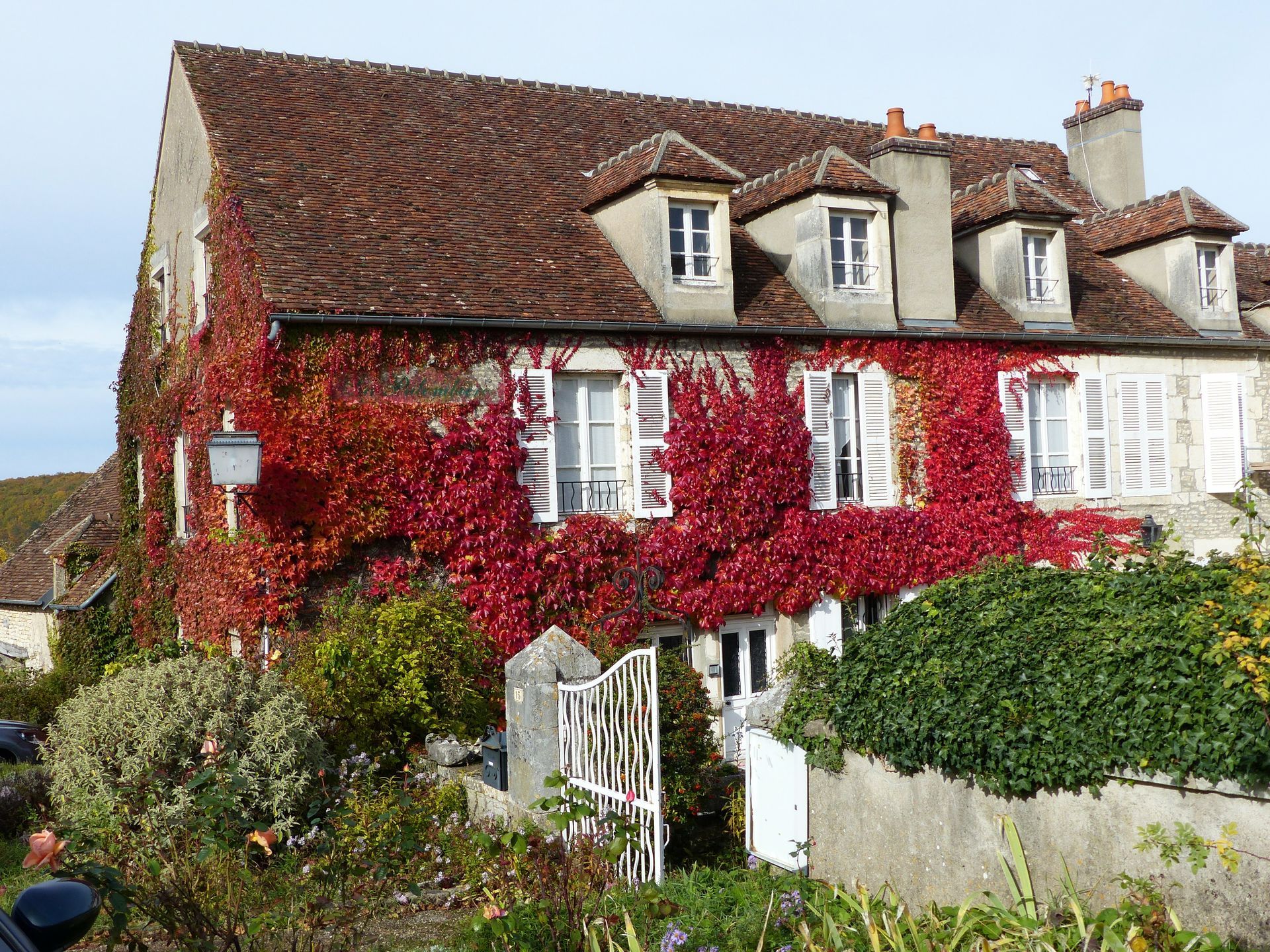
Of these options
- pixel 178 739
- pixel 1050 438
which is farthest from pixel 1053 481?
pixel 178 739

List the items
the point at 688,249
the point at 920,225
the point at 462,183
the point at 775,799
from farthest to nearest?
the point at 920,225
the point at 462,183
the point at 688,249
the point at 775,799

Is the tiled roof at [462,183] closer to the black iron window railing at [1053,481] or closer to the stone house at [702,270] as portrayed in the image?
the stone house at [702,270]

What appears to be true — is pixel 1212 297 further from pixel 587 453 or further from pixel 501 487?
pixel 501 487

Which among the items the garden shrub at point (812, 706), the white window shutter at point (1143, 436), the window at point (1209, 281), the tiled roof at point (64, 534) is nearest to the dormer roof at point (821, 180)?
the white window shutter at point (1143, 436)

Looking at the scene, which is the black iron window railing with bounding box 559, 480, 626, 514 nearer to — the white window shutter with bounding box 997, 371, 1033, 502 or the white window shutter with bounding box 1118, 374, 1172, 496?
the white window shutter with bounding box 997, 371, 1033, 502

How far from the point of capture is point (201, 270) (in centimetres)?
1398

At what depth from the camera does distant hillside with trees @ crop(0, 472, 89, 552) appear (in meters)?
43.3

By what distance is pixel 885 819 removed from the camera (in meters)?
6.62

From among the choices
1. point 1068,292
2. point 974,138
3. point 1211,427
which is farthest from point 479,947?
point 974,138

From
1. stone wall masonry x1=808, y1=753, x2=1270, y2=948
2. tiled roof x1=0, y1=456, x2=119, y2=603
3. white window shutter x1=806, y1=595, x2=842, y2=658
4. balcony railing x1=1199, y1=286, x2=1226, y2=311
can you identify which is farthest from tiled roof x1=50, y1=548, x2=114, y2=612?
balcony railing x1=1199, y1=286, x2=1226, y2=311

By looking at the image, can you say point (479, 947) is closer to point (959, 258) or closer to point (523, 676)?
point (523, 676)

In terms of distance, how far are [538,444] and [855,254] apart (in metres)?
4.73

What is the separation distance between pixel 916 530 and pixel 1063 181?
27.0 ft

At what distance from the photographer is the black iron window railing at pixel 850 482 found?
47.4 feet
